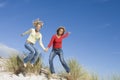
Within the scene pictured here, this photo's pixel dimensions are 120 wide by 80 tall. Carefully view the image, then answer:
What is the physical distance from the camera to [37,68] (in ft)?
43.0

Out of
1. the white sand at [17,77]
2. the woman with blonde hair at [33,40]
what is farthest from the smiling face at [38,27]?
the white sand at [17,77]

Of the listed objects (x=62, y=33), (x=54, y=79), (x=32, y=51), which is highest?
(x=62, y=33)

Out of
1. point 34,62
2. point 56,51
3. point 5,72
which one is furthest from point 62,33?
point 5,72

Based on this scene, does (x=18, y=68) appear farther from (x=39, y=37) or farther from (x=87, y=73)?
(x=87, y=73)

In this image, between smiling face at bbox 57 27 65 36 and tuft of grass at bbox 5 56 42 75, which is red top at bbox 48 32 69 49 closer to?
smiling face at bbox 57 27 65 36

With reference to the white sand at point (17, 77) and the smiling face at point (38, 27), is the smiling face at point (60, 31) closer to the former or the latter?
the smiling face at point (38, 27)

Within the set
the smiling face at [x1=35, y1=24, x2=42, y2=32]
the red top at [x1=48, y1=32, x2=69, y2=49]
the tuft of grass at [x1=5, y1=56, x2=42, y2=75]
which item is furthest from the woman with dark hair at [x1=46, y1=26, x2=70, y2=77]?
the smiling face at [x1=35, y1=24, x2=42, y2=32]

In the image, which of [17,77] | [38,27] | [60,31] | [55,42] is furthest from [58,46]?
[17,77]

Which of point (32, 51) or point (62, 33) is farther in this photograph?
point (62, 33)

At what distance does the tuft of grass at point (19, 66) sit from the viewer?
1293 cm

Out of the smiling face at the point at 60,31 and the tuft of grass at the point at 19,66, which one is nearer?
the tuft of grass at the point at 19,66

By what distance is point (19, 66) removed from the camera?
519 inches

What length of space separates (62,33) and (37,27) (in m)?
1.17

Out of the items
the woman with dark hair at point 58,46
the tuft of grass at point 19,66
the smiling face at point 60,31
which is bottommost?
the tuft of grass at point 19,66
